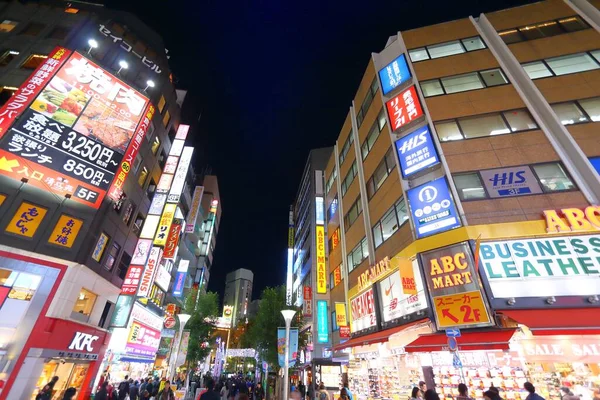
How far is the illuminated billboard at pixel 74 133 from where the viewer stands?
49.8 feet

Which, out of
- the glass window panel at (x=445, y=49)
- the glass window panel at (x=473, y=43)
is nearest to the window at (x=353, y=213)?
the glass window panel at (x=445, y=49)

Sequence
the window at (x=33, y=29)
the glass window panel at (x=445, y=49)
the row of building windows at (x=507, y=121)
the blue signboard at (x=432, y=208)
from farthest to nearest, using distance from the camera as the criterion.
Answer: the window at (x=33, y=29)
the glass window panel at (x=445, y=49)
the row of building windows at (x=507, y=121)
the blue signboard at (x=432, y=208)

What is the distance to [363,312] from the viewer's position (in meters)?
18.2

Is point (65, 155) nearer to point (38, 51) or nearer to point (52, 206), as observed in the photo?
point (52, 206)

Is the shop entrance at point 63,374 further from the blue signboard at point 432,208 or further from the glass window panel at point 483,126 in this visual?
the glass window panel at point 483,126

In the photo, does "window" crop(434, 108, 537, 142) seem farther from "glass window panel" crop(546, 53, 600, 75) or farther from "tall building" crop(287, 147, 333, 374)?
"tall building" crop(287, 147, 333, 374)

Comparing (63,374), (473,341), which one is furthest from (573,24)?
(63,374)

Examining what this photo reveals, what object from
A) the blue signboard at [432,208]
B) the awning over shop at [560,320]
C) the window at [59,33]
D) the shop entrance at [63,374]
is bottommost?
the shop entrance at [63,374]

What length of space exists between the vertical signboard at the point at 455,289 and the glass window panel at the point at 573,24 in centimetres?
1562

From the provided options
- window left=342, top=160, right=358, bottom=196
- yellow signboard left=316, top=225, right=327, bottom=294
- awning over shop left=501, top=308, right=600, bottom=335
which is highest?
window left=342, top=160, right=358, bottom=196

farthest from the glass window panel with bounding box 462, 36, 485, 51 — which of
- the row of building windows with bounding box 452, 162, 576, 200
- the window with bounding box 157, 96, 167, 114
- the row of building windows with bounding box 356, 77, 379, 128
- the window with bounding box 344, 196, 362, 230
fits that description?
the window with bounding box 157, 96, 167, 114

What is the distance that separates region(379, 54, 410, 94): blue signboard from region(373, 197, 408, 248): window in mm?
8009

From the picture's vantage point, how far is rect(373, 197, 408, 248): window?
15.2 meters

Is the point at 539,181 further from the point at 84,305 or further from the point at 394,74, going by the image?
the point at 84,305
